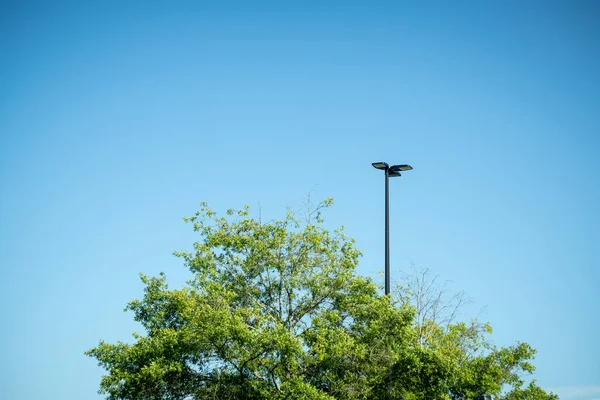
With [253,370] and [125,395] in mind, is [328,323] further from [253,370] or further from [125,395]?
[125,395]

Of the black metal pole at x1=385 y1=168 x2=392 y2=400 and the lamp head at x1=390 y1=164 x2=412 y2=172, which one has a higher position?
the lamp head at x1=390 y1=164 x2=412 y2=172

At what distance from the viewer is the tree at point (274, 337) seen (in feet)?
63.8

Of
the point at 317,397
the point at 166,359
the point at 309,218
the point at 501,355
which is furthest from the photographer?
the point at 501,355

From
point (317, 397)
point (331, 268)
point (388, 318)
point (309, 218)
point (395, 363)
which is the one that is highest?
point (309, 218)

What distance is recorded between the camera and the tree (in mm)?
19453

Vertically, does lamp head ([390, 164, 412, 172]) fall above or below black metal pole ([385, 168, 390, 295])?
above

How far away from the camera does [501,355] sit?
31078 mm

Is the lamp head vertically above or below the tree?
above

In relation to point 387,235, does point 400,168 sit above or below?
above

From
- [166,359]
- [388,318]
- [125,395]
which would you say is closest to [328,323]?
[388,318]

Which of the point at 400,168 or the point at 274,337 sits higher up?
the point at 400,168

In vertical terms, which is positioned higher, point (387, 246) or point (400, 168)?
point (400, 168)

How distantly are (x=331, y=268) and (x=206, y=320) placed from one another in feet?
16.0

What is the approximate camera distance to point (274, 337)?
18719mm
